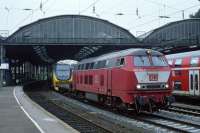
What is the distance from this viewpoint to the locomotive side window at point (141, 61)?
22.5 meters

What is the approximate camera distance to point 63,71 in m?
51.3

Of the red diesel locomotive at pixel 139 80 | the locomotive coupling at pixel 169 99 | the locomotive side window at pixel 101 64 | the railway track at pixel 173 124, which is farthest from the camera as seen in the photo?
the locomotive side window at pixel 101 64

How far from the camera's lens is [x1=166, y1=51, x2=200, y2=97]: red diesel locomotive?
29.1m

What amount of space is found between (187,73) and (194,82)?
4.18 feet

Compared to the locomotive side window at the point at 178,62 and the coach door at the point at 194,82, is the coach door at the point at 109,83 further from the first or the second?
the locomotive side window at the point at 178,62

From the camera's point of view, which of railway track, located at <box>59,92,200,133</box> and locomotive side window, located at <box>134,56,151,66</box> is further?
locomotive side window, located at <box>134,56,151,66</box>

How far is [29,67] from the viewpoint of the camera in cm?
11356

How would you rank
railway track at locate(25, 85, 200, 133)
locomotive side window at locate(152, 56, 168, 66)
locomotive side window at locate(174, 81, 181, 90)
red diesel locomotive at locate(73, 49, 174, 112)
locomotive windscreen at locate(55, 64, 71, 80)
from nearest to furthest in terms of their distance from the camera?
railway track at locate(25, 85, 200, 133) → red diesel locomotive at locate(73, 49, 174, 112) → locomotive side window at locate(152, 56, 168, 66) → locomotive side window at locate(174, 81, 181, 90) → locomotive windscreen at locate(55, 64, 71, 80)

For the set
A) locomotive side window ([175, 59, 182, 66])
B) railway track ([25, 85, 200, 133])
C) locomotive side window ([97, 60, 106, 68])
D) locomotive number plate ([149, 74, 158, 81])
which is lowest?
railway track ([25, 85, 200, 133])

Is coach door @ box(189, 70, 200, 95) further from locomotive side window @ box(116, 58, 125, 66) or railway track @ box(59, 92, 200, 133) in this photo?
locomotive side window @ box(116, 58, 125, 66)

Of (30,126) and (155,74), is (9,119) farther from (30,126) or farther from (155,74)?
(155,74)

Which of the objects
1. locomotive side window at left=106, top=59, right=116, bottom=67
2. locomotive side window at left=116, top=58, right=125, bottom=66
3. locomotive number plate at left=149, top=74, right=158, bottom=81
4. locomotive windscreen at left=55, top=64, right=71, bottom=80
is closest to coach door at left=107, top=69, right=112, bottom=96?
locomotive side window at left=106, top=59, right=116, bottom=67

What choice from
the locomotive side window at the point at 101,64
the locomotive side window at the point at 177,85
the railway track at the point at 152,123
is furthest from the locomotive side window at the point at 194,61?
the railway track at the point at 152,123

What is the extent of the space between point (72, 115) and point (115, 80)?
8.95 feet
